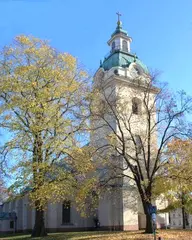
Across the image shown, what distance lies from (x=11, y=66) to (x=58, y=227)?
18850 mm

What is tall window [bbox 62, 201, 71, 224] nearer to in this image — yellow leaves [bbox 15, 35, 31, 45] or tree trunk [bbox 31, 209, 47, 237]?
tree trunk [bbox 31, 209, 47, 237]

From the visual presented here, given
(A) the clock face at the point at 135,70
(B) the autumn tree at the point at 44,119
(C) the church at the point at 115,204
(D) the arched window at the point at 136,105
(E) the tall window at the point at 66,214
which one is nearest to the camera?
(B) the autumn tree at the point at 44,119

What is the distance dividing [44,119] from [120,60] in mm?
18242

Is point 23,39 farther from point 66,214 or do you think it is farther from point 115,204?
point 66,214

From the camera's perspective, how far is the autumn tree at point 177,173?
23938 mm

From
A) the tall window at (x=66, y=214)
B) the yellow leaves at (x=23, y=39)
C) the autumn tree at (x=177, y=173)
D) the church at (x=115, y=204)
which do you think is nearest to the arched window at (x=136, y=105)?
the church at (x=115, y=204)

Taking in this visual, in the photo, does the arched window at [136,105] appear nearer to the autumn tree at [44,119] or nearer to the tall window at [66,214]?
the autumn tree at [44,119]

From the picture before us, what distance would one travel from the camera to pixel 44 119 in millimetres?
22891

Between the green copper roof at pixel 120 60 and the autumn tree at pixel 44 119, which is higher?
the green copper roof at pixel 120 60

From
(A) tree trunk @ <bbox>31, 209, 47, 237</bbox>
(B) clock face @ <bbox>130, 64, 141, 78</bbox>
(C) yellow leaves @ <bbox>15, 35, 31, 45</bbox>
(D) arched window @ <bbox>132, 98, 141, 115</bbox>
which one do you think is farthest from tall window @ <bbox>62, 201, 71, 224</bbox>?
(C) yellow leaves @ <bbox>15, 35, 31, 45</bbox>

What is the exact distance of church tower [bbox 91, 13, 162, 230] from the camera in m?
26.5

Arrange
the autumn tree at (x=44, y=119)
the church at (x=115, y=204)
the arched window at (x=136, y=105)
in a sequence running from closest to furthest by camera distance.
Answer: the autumn tree at (x=44, y=119), the arched window at (x=136, y=105), the church at (x=115, y=204)

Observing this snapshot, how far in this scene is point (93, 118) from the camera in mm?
25156

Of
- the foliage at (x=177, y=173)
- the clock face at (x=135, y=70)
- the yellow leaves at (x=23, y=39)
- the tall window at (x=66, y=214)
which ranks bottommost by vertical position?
the tall window at (x=66, y=214)
